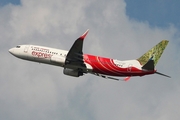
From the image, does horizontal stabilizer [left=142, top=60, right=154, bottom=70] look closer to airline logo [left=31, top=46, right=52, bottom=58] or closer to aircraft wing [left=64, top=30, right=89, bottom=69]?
aircraft wing [left=64, top=30, right=89, bottom=69]

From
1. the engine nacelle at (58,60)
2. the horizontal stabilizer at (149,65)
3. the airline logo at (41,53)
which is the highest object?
the airline logo at (41,53)

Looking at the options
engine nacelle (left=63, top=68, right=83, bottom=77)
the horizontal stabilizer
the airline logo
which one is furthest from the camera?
engine nacelle (left=63, top=68, right=83, bottom=77)

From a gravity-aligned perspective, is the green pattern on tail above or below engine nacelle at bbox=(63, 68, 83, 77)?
above

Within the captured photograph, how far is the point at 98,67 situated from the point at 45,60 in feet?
33.9

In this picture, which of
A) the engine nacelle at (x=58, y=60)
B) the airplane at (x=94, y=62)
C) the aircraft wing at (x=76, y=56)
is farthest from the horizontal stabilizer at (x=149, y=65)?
the engine nacelle at (x=58, y=60)

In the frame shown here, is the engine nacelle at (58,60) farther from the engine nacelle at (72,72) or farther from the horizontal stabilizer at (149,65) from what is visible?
the horizontal stabilizer at (149,65)

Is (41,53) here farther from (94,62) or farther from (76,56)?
(94,62)

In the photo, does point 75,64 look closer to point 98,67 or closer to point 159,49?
point 98,67

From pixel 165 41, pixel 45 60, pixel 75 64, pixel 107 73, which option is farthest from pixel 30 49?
pixel 165 41

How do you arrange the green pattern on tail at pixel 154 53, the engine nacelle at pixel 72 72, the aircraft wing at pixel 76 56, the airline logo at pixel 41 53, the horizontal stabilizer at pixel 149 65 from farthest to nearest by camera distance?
1. the engine nacelle at pixel 72 72
2. the airline logo at pixel 41 53
3. the green pattern on tail at pixel 154 53
4. the horizontal stabilizer at pixel 149 65
5. the aircraft wing at pixel 76 56

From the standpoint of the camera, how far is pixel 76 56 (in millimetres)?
69250

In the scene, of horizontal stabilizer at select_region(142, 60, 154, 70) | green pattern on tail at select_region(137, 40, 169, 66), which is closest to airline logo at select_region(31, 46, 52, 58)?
green pattern on tail at select_region(137, 40, 169, 66)

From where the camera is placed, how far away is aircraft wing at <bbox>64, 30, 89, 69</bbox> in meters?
66.3

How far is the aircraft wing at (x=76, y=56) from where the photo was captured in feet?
218
